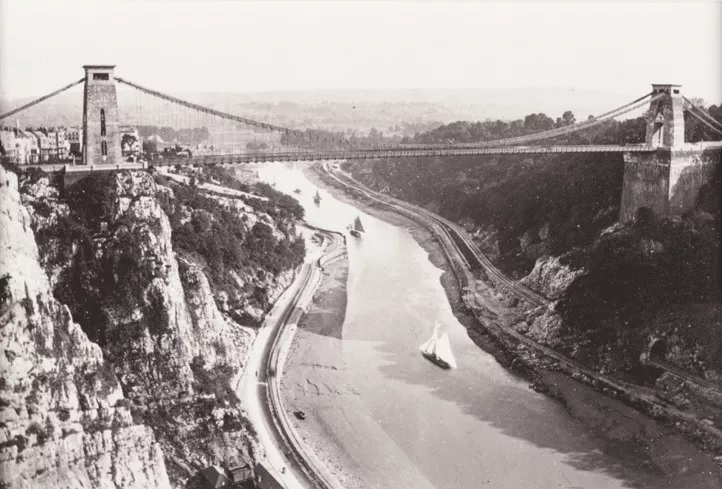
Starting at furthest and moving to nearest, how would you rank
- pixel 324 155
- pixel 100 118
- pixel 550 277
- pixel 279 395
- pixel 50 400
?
1. pixel 550 277
2. pixel 324 155
3. pixel 279 395
4. pixel 100 118
5. pixel 50 400

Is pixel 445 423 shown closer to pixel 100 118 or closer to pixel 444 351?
pixel 444 351


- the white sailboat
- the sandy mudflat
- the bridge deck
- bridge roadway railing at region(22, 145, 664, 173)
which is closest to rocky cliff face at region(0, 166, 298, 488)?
bridge roadway railing at region(22, 145, 664, 173)

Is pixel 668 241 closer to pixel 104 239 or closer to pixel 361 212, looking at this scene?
pixel 104 239

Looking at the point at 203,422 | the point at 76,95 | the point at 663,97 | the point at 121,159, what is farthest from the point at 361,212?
the point at 76,95

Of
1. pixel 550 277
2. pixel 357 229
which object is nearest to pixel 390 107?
pixel 357 229

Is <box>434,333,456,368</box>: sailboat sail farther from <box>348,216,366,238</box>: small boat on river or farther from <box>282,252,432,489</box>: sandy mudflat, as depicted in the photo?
<box>348,216,366,238</box>: small boat on river

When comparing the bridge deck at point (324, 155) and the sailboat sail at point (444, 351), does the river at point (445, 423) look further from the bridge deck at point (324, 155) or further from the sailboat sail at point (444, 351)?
the bridge deck at point (324, 155)

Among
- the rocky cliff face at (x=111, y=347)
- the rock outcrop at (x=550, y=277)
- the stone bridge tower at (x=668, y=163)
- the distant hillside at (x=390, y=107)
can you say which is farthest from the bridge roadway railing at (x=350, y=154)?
the distant hillside at (x=390, y=107)
